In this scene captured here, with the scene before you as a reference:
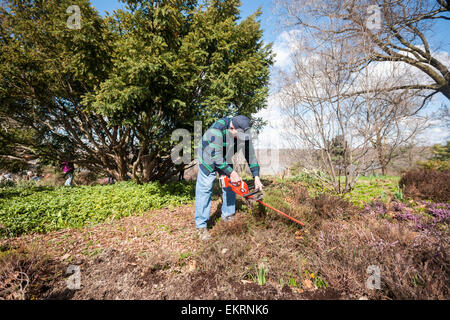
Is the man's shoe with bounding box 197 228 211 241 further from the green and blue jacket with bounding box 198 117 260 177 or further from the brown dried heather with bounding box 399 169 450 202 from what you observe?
the brown dried heather with bounding box 399 169 450 202

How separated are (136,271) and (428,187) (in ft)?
20.7

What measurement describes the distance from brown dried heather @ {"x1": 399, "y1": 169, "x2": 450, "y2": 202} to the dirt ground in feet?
14.4

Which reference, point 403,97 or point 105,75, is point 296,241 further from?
point 105,75

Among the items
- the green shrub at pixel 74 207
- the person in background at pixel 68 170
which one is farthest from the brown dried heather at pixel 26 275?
the person in background at pixel 68 170

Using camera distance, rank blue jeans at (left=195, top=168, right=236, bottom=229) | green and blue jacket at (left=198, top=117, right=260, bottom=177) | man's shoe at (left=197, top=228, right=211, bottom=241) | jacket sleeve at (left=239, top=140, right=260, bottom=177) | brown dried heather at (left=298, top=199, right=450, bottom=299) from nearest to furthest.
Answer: brown dried heather at (left=298, top=199, right=450, bottom=299) < man's shoe at (left=197, top=228, right=211, bottom=241) < green and blue jacket at (left=198, top=117, right=260, bottom=177) < blue jeans at (left=195, top=168, right=236, bottom=229) < jacket sleeve at (left=239, top=140, right=260, bottom=177)

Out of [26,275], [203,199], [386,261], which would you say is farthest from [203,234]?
[386,261]

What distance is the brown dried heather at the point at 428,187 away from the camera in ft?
12.9

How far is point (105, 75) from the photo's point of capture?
15.9 ft

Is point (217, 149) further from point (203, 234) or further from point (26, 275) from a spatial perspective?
point (26, 275)

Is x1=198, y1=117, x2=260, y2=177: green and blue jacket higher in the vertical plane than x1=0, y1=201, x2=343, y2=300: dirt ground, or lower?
higher

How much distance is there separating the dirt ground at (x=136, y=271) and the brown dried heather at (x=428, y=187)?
14.4 feet

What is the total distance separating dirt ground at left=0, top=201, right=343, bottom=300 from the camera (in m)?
1.71

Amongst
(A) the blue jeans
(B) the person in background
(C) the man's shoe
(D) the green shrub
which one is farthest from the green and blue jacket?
(B) the person in background

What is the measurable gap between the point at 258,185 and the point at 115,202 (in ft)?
11.6
